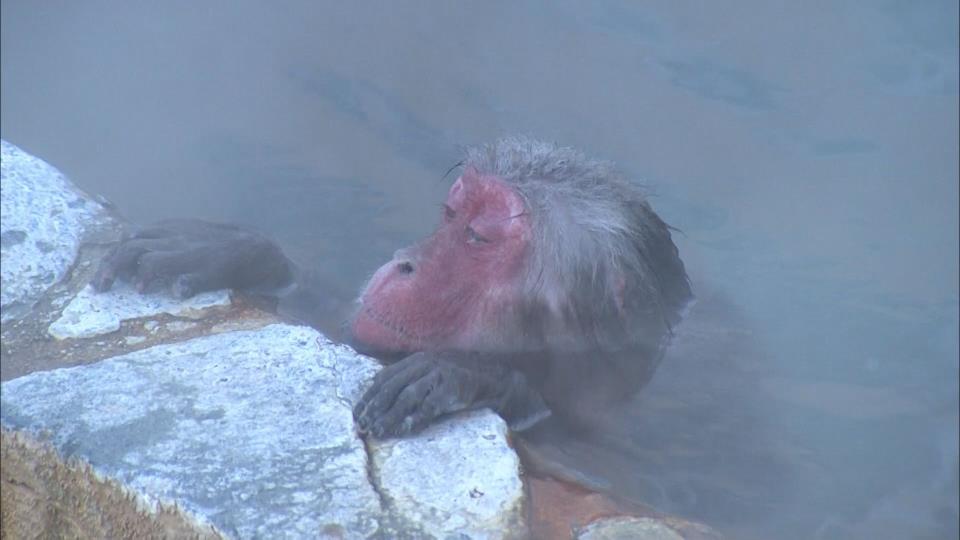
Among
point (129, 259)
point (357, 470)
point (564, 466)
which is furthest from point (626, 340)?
point (129, 259)

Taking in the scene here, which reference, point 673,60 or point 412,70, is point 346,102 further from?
point 673,60

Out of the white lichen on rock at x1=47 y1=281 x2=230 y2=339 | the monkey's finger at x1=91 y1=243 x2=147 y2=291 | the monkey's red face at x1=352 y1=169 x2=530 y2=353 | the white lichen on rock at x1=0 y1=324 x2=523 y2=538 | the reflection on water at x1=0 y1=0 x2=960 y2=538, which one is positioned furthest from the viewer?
the reflection on water at x1=0 y1=0 x2=960 y2=538

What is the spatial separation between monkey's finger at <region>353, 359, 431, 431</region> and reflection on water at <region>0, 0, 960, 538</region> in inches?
41.0

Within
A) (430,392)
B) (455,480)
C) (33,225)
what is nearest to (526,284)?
(430,392)

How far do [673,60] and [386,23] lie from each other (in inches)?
40.9

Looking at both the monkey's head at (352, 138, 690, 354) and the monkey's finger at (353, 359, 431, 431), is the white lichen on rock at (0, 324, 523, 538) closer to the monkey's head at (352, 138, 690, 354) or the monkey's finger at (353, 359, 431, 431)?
the monkey's finger at (353, 359, 431, 431)

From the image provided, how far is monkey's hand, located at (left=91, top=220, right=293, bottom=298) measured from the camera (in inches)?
132

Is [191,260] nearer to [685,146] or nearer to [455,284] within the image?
[455,284]

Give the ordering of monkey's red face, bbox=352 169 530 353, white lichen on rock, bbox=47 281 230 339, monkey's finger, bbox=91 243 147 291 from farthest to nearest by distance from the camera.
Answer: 1. monkey's finger, bbox=91 243 147 291
2. white lichen on rock, bbox=47 281 230 339
3. monkey's red face, bbox=352 169 530 353

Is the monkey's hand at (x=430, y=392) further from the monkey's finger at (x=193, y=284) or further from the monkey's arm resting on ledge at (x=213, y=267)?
the monkey's finger at (x=193, y=284)

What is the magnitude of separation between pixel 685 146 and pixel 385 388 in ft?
6.71

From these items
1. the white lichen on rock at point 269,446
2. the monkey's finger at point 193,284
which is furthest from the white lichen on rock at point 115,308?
the white lichen on rock at point 269,446

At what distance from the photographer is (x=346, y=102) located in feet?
13.9

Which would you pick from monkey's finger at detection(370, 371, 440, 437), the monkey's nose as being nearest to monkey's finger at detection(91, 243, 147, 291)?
the monkey's nose
